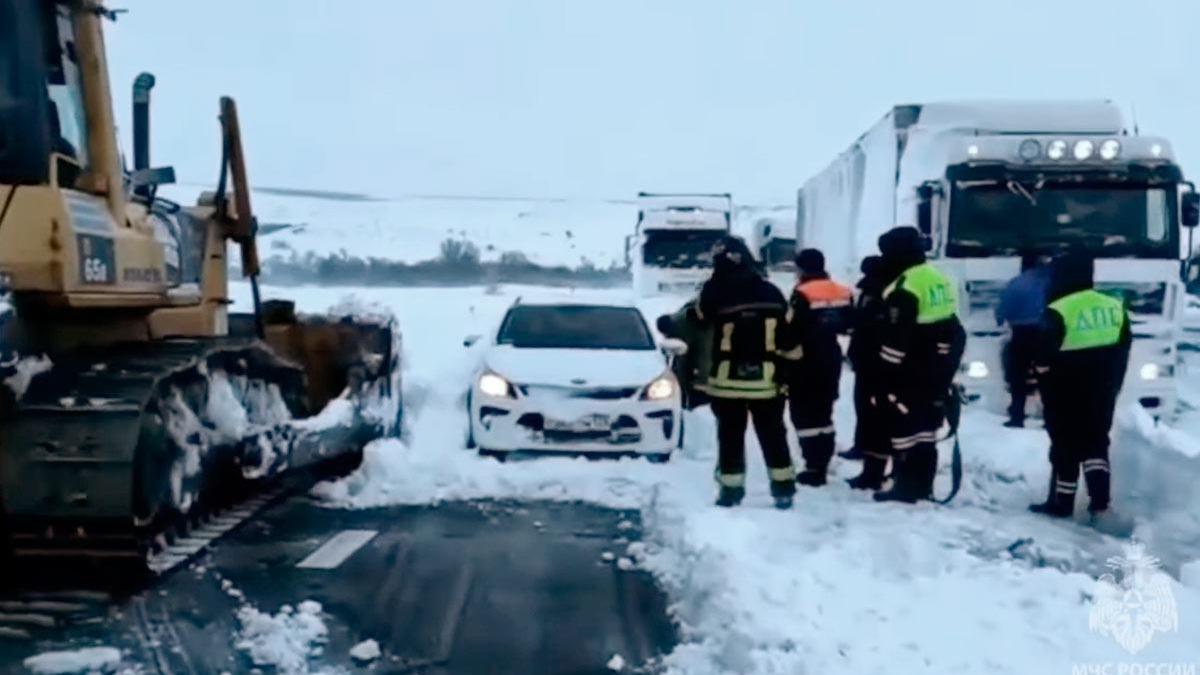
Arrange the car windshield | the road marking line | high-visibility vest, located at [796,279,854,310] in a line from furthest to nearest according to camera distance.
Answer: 1. the car windshield
2. high-visibility vest, located at [796,279,854,310]
3. the road marking line

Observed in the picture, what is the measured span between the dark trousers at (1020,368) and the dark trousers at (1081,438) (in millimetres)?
4355

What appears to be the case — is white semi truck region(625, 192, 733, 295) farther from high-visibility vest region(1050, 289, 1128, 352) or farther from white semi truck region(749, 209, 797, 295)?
high-visibility vest region(1050, 289, 1128, 352)

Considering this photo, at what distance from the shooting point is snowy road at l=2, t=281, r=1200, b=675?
235 inches

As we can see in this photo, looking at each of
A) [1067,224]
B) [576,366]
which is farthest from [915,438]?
[1067,224]

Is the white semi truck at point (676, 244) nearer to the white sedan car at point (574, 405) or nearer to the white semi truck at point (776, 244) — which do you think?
the white semi truck at point (776, 244)

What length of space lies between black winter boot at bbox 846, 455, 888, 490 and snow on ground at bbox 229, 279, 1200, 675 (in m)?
0.23

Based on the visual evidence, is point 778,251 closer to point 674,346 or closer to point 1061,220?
point 1061,220

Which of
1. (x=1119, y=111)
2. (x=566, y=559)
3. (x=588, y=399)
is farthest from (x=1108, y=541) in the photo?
(x=1119, y=111)

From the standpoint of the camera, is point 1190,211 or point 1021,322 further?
point 1190,211

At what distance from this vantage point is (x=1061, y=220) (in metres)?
14.7

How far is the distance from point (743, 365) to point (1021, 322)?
5286 mm

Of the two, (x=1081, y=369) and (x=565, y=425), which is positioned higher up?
(x=1081, y=369)

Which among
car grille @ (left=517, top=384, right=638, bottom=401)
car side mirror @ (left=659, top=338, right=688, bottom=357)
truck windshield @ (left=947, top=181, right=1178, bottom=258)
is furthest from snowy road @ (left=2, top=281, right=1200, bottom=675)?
truck windshield @ (left=947, top=181, right=1178, bottom=258)

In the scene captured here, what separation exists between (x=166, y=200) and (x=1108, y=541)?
19.3 ft
